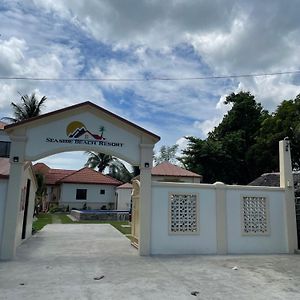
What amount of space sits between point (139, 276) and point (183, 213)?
144 inches

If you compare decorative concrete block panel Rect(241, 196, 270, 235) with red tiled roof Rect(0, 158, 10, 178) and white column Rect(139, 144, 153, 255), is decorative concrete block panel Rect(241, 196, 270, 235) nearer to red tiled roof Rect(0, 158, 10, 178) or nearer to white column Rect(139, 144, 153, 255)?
white column Rect(139, 144, 153, 255)

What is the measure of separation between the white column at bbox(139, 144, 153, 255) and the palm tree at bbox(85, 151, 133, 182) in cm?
3450

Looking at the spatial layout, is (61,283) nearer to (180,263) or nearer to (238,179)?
(180,263)

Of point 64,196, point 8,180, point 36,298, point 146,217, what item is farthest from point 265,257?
point 64,196

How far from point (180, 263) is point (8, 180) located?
529 cm

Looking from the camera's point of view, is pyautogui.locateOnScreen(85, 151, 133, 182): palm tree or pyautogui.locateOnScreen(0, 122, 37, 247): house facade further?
pyautogui.locateOnScreen(85, 151, 133, 182): palm tree

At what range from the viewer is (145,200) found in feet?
33.8

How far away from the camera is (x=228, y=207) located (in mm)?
10930

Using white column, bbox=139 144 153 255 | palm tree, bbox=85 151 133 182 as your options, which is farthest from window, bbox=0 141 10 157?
palm tree, bbox=85 151 133 182

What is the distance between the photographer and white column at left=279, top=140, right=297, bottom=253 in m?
11.3

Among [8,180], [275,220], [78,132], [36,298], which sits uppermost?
[78,132]

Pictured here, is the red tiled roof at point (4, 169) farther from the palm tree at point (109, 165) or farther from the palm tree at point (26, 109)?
the palm tree at point (109, 165)

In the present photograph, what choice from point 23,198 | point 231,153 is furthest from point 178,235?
point 231,153

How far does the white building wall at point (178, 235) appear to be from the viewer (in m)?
10.3
